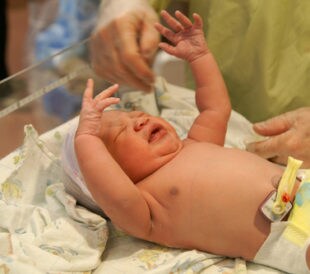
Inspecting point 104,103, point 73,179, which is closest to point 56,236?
point 73,179

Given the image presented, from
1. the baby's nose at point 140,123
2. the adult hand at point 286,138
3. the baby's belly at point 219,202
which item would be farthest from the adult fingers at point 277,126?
the baby's nose at point 140,123

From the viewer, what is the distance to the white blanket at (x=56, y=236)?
81cm

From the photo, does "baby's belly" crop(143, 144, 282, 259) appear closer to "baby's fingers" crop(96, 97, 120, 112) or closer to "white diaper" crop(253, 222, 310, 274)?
"white diaper" crop(253, 222, 310, 274)

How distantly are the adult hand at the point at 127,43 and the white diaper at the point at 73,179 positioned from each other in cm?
15

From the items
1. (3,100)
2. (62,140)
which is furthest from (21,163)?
(3,100)

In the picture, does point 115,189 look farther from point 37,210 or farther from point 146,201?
point 37,210

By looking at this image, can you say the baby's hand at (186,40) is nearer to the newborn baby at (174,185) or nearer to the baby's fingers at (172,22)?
the baby's fingers at (172,22)

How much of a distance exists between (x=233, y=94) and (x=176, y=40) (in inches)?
9.5

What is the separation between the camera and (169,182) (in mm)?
871

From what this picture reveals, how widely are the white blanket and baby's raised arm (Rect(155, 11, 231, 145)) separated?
25cm

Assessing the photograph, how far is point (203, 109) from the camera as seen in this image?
102 cm

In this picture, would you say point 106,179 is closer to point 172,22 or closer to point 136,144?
point 136,144

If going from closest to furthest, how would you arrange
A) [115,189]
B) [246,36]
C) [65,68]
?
[115,189] < [246,36] < [65,68]

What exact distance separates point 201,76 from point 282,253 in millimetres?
384
